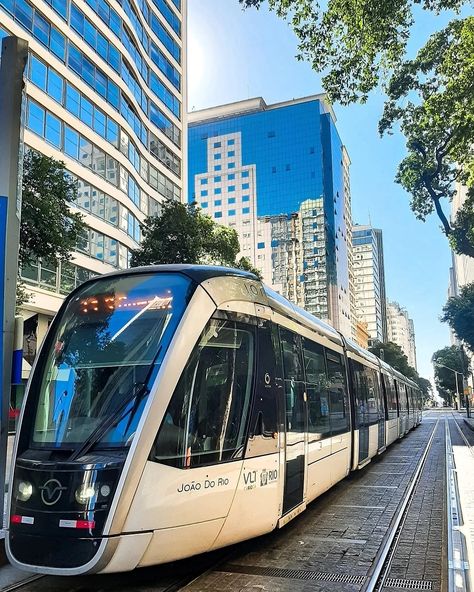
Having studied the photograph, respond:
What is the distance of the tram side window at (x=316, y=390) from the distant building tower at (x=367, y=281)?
165 metres

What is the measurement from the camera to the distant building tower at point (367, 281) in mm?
174163

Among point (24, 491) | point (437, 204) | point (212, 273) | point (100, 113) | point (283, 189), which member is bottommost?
point (24, 491)

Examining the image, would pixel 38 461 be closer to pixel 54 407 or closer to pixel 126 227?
pixel 54 407

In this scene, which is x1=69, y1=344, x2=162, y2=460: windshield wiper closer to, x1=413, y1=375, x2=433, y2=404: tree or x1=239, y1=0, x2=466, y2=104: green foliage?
x1=239, y1=0, x2=466, y2=104: green foliage

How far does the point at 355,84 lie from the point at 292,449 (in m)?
9.46

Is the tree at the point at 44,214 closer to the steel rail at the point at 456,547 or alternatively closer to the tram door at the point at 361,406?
the tram door at the point at 361,406

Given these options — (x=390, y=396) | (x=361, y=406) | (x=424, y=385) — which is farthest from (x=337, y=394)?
(x=424, y=385)

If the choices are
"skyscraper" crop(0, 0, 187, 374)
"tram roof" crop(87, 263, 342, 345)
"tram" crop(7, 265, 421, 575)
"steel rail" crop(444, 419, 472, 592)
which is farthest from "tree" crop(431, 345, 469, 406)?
"tram" crop(7, 265, 421, 575)

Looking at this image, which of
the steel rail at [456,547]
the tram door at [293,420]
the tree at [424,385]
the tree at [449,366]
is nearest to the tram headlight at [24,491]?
the tram door at [293,420]

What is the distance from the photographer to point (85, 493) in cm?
464

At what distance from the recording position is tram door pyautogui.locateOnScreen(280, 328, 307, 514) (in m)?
6.78

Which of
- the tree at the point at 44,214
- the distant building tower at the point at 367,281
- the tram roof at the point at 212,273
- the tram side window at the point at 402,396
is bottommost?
the tram side window at the point at 402,396

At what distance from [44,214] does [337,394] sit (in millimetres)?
8096

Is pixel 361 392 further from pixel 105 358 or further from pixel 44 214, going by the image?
pixel 105 358
